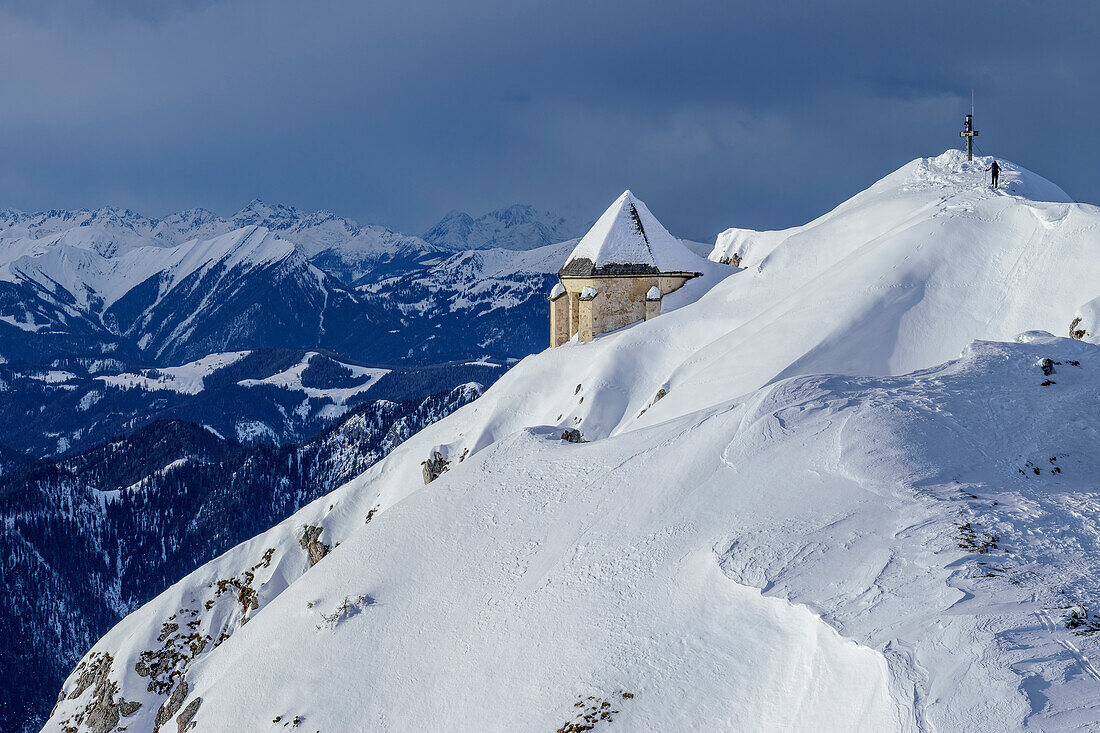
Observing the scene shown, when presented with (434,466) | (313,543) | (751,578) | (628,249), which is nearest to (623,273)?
(628,249)

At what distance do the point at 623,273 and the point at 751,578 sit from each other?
3478 centimetres

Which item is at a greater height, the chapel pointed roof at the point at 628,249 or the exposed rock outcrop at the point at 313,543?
the chapel pointed roof at the point at 628,249

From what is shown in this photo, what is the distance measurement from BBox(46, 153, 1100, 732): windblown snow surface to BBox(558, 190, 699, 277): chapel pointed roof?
20.7m

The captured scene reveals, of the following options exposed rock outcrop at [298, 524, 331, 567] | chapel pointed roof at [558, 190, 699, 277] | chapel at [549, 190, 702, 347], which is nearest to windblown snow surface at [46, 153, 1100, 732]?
exposed rock outcrop at [298, 524, 331, 567]

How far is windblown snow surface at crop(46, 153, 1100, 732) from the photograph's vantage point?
10664 mm

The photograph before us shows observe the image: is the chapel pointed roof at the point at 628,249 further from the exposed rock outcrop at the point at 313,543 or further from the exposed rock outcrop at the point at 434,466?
the exposed rock outcrop at the point at 313,543

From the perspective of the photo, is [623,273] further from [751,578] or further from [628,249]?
[751,578]

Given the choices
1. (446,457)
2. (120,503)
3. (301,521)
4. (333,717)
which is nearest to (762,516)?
(333,717)

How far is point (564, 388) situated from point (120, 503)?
144 m

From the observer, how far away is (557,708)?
12.9 metres

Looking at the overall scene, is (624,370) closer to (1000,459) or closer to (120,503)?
(1000,459)

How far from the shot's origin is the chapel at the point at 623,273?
47031 millimetres

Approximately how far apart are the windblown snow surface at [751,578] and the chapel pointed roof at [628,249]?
20.7m

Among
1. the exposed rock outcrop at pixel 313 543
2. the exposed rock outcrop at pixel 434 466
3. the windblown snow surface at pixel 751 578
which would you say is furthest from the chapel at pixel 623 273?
the windblown snow surface at pixel 751 578
